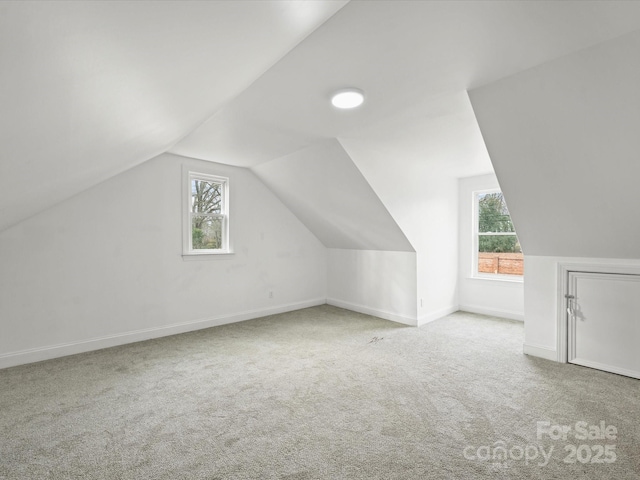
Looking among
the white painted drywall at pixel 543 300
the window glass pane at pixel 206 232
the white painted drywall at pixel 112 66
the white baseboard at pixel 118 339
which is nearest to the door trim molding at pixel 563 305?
the white painted drywall at pixel 543 300

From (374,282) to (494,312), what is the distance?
1.81m

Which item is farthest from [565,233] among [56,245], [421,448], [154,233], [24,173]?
[56,245]

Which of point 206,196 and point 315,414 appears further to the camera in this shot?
point 206,196

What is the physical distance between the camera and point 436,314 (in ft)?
15.3

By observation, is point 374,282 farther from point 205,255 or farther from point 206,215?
point 206,215

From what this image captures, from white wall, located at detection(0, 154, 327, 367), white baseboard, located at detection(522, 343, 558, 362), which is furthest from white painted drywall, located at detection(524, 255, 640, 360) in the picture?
white wall, located at detection(0, 154, 327, 367)

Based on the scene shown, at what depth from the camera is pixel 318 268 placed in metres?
5.73

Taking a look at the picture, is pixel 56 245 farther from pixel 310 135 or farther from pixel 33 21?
pixel 33 21

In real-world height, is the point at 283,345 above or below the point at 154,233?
below

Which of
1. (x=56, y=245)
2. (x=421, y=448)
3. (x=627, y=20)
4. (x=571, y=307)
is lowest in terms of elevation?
(x=421, y=448)

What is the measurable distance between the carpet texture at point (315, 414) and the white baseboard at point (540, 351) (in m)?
0.12

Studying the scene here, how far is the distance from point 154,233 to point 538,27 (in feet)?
12.9

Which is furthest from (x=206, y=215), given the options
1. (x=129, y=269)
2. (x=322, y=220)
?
(x=322, y=220)

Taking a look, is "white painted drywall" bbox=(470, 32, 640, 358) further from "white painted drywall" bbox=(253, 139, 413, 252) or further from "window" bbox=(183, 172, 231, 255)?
"window" bbox=(183, 172, 231, 255)
